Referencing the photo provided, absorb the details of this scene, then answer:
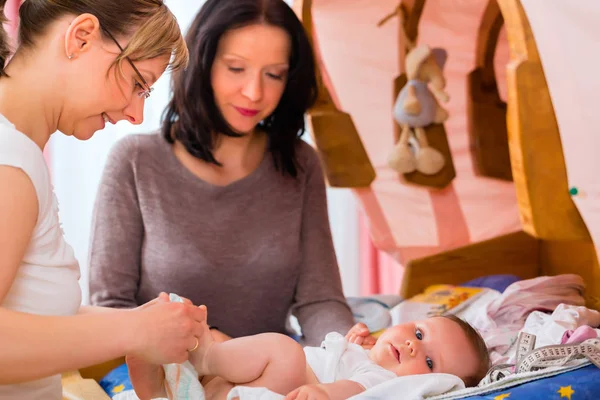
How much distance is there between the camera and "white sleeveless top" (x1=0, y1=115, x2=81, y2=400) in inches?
33.7

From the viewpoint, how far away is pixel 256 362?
1.12 metres

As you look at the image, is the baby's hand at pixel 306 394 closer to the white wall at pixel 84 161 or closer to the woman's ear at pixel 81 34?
the woman's ear at pixel 81 34

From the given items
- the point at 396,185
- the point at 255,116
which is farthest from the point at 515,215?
the point at 255,116

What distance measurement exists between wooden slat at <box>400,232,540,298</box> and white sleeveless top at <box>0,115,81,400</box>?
127 cm

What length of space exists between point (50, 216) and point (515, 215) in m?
1.65

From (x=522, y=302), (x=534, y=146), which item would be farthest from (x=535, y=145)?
(x=522, y=302)

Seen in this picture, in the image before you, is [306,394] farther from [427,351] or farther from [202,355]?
[427,351]

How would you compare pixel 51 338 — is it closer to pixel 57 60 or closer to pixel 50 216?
pixel 50 216

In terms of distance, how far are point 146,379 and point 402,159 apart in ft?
3.88

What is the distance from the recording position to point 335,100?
7.34 ft

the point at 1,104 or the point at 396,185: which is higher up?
the point at 1,104

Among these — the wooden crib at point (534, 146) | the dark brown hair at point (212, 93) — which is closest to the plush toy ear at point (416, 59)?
the dark brown hair at point (212, 93)

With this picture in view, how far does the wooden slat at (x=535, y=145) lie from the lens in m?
1.35

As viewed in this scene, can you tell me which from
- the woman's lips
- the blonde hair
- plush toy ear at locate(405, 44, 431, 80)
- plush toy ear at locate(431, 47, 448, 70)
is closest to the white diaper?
the blonde hair
